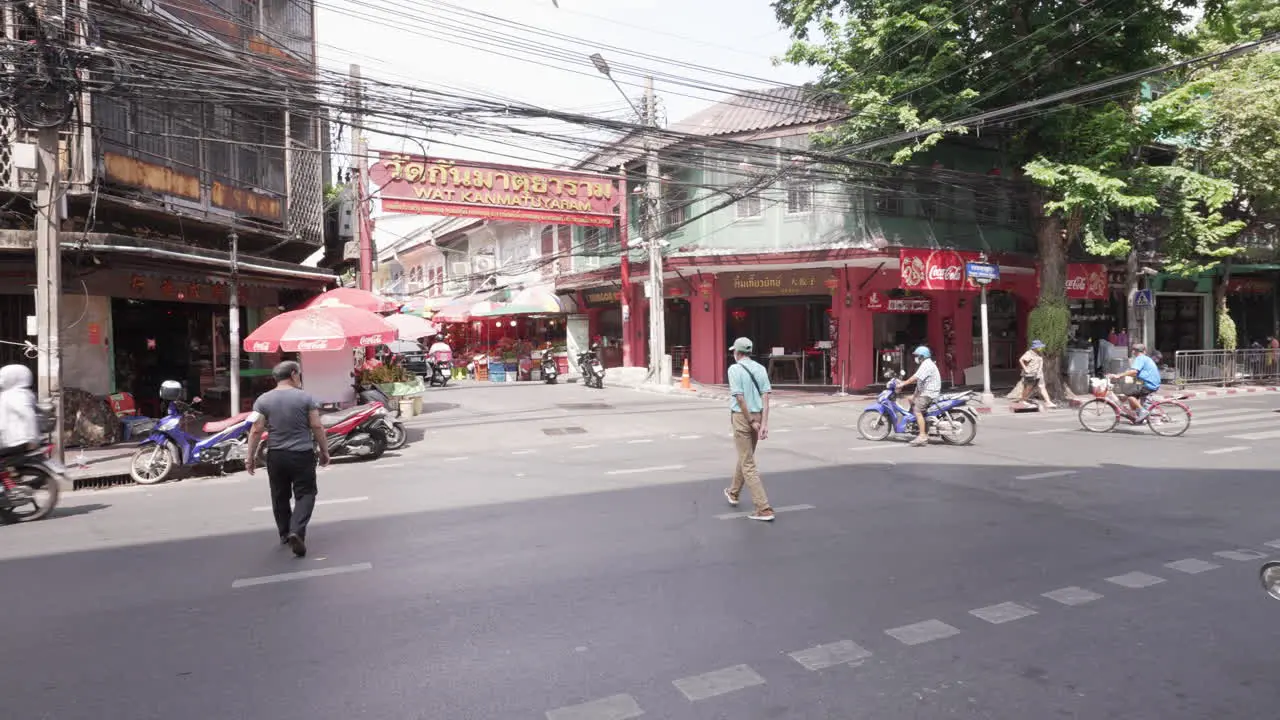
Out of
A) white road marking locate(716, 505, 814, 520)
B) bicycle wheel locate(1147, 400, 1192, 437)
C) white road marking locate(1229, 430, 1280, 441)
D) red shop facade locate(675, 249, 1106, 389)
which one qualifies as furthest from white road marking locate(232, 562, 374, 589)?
red shop facade locate(675, 249, 1106, 389)

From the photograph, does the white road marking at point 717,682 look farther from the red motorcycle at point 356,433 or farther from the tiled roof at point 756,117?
the tiled roof at point 756,117

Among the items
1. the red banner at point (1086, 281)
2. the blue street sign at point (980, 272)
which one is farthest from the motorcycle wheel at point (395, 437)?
the red banner at point (1086, 281)

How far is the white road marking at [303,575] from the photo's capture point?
5.61m

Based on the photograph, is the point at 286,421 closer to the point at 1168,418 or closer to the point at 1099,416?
the point at 1099,416

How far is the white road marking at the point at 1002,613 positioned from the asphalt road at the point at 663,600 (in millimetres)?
19

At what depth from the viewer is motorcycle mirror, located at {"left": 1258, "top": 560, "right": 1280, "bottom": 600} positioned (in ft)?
11.8

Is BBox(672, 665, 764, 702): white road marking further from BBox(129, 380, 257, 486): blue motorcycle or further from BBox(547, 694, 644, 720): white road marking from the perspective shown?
BBox(129, 380, 257, 486): blue motorcycle

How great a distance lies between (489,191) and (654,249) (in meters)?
5.19

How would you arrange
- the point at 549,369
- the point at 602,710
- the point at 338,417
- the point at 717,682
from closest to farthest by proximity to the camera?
→ the point at 602,710
the point at 717,682
the point at 338,417
the point at 549,369

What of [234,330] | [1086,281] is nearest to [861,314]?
[1086,281]

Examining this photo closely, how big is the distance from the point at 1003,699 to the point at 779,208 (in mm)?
19184

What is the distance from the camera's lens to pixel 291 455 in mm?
6340

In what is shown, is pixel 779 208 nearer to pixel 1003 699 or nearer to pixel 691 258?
pixel 691 258

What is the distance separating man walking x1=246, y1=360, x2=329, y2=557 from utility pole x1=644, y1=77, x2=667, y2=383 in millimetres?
16047
